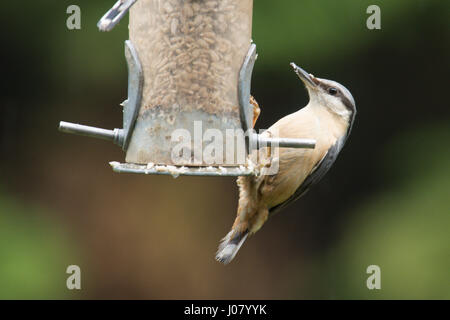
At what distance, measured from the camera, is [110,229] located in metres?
6.02

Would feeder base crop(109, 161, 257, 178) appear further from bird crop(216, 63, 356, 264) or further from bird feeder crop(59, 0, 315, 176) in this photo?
bird crop(216, 63, 356, 264)

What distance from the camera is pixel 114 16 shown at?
2627mm

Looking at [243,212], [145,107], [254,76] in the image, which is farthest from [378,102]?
[145,107]

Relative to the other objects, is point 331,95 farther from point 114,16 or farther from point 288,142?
point 114,16

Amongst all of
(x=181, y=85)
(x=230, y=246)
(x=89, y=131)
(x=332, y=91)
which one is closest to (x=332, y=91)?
(x=332, y=91)

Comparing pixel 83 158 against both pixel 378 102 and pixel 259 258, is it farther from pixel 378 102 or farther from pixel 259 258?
pixel 378 102

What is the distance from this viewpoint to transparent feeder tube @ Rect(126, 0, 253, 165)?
10.4 ft

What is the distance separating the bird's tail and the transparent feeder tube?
1.06 meters

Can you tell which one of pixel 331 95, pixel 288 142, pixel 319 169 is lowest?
pixel 319 169

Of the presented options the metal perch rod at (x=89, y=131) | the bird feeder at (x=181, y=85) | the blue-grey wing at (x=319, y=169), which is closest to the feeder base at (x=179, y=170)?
the bird feeder at (x=181, y=85)

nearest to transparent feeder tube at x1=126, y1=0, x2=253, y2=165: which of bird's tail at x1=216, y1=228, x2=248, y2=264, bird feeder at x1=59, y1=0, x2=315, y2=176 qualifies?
bird feeder at x1=59, y1=0, x2=315, y2=176

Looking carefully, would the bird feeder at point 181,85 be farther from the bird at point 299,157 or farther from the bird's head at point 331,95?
the bird's head at point 331,95

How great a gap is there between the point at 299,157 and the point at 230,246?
655 mm

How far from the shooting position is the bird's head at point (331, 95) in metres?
4.04
